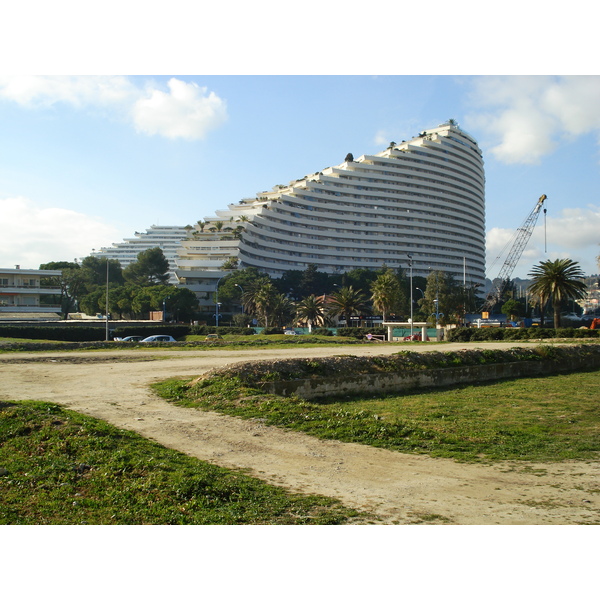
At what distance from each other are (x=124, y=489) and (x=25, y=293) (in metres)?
87.0

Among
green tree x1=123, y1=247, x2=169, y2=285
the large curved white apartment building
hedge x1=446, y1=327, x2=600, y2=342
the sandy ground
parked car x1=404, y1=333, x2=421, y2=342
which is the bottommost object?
parked car x1=404, y1=333, x2=421, y2=342

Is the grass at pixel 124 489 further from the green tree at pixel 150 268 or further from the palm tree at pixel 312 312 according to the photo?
the green tree at pixel 150 268

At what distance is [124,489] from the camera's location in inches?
276

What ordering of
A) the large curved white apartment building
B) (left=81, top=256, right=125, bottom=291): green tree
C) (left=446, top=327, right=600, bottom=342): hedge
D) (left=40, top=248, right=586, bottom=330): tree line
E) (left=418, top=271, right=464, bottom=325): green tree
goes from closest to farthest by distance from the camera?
1. (left=446, top=327, right=600, bottom=342): hedge
2. (left=40, top=248, right=586, bottom=330): tree line
3. (left=418, top=271, right=464, bottom=325): green tree
4. (left=81, top=256, right=125, bottom=291): green tree
5. the large curved white apartment building

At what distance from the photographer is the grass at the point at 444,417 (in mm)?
9930

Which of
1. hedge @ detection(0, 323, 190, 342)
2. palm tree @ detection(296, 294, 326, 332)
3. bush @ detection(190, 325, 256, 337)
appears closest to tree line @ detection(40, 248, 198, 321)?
bush @ detection(190, 325, 256, 337)

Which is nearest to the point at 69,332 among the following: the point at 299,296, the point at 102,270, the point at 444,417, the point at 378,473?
the point at 444,417

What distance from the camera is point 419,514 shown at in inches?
251

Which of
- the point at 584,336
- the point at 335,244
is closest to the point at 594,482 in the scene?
the point at 584,336

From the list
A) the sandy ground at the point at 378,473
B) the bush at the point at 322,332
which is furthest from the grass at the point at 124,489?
the bush at the point at 322,332

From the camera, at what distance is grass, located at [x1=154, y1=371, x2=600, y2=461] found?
993 centimetres

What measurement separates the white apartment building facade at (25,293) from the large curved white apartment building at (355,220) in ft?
201

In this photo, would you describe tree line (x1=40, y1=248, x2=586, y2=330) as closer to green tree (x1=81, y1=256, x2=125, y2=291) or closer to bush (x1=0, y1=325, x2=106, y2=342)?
green tree (x1=81, y1=256, x2=125, y2=291)

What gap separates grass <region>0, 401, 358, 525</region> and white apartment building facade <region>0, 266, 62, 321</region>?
78506mm
